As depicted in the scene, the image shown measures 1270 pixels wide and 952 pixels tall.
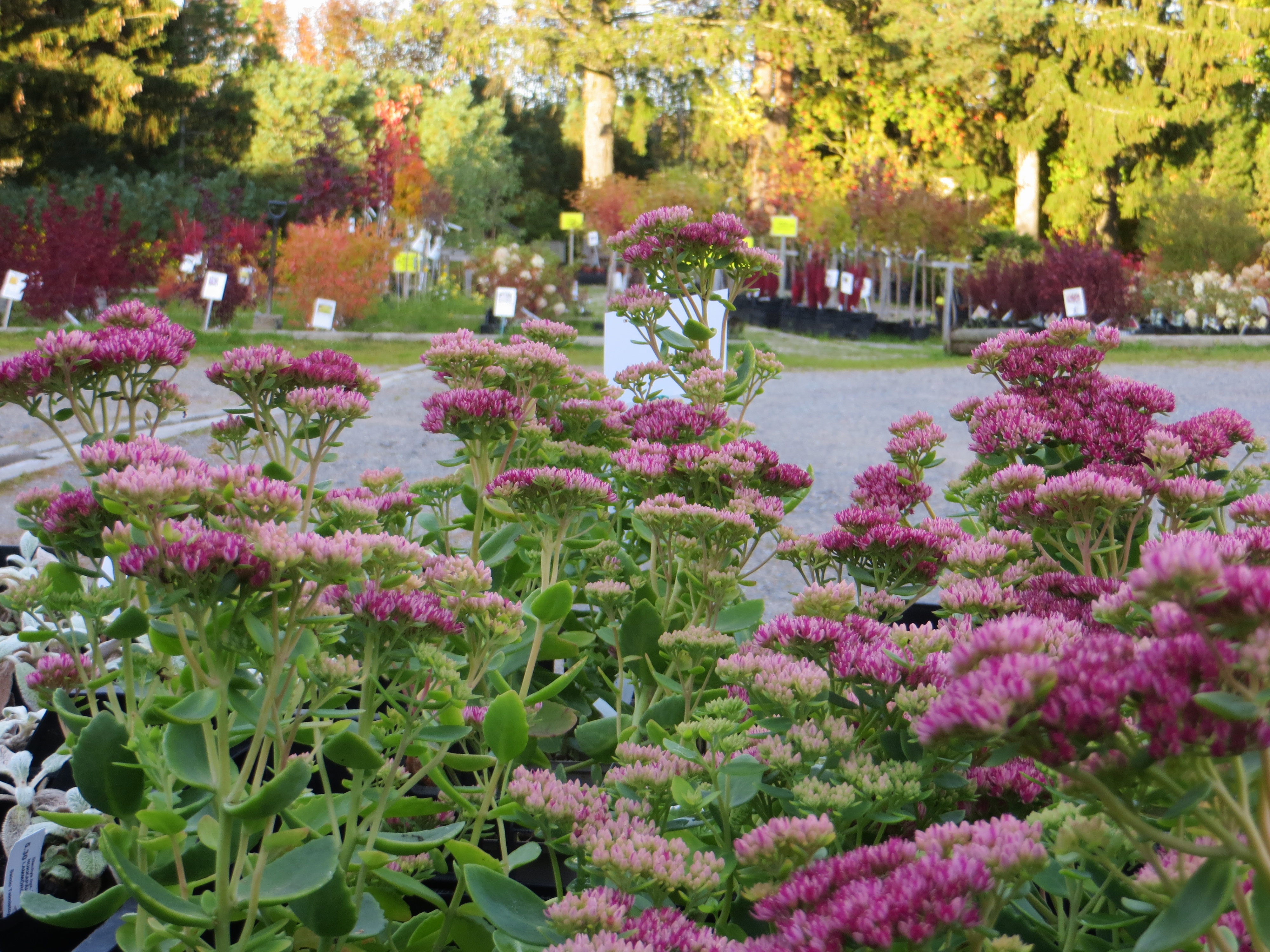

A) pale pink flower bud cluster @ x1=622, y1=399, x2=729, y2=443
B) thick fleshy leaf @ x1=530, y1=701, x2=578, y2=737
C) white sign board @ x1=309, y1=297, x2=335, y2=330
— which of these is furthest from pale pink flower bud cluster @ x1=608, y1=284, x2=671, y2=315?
white sign board @ x1=309, y1=297, x2=335, y2=330

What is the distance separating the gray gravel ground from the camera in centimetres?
465

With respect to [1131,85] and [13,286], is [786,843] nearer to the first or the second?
[13,286]

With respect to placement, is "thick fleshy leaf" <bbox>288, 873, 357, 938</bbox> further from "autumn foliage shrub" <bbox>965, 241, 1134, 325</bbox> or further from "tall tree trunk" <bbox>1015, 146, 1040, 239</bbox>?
"tall tree trunk" <bbox>1015, 146, 1040, 239</bbox>

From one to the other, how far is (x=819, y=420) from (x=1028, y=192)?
48.9 feet

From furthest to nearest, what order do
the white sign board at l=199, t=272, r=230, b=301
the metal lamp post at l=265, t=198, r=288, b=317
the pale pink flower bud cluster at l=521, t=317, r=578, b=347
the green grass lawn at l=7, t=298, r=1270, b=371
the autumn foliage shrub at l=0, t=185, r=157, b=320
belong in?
1. the metal lamp post at l=265, t=198, r=288, b=317
2. the autumn foliage shrub at l=0, t=185, r=157, b=320
3. the green grass lawn at l=7, t=298, r=1270, b=371
4. the white sign board at l=199, t=272, r=230, b=301
5. the pale pink flower bud cluster at l=521, t=317, r=578, b=347

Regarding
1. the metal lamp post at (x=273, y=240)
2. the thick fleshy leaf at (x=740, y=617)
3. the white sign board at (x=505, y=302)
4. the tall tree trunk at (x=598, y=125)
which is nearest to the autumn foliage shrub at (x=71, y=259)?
the metal lamp post at (x=273, y=240)

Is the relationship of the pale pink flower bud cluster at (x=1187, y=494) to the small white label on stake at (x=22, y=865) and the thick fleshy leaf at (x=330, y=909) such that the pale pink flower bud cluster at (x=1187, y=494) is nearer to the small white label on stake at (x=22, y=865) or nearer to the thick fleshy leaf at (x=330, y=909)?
the thick fleshy leaf at (x=330, y=909)

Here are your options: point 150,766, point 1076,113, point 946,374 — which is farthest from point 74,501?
point 1076,113

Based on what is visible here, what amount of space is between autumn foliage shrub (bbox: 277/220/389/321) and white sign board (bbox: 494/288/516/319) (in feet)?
8.97

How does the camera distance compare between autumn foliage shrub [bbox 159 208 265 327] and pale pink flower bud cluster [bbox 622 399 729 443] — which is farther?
autumn foliage shrub [bbox 159 208 265 327]

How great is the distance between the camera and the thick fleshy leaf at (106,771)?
76 cm

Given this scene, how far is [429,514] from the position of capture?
5.85 feet

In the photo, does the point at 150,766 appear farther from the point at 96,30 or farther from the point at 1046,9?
the point at 1046,9

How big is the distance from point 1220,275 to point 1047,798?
45.5ft
